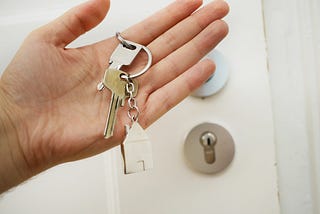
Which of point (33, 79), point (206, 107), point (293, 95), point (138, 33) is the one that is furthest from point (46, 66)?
point (293, 95)

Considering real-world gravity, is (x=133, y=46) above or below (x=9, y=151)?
above

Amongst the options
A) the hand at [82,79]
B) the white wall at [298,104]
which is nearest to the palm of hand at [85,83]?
the hand at [82,79]

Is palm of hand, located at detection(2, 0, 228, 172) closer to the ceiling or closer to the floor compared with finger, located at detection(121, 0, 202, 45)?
closer to the floor

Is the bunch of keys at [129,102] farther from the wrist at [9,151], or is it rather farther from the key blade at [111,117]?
the wrist at [9,151]

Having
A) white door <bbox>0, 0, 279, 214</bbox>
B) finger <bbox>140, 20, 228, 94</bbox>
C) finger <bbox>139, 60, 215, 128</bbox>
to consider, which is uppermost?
finger <bbox>140, 20, 228, 94</bbox>

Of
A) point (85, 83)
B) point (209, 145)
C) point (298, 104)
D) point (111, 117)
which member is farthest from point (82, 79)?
point (298, 104)

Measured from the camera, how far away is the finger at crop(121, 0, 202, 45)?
43 centimetres

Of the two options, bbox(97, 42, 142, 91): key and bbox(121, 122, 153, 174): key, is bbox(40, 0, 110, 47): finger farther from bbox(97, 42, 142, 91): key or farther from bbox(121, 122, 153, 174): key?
bbox(121, 122, 153, 174): key

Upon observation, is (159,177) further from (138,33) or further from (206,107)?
(138,33)

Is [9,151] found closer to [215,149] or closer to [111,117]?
[111,117]

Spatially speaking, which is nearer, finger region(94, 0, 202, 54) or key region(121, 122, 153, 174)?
key region(121, 122, 153, 174)

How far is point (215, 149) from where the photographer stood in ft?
1.30

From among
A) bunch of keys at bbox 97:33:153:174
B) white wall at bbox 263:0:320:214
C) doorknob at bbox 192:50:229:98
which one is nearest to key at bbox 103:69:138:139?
bunch of keys at bbox 97:33:153:174

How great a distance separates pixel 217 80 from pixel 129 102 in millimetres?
139
